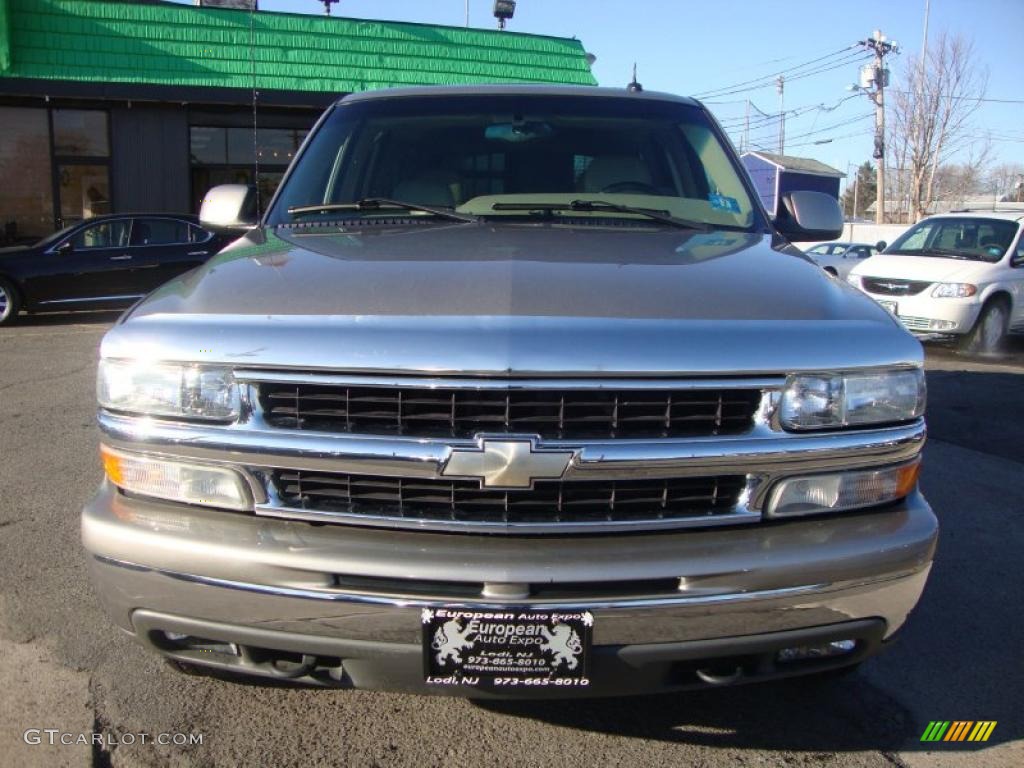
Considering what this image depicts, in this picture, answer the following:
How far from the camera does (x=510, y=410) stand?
2094 mm

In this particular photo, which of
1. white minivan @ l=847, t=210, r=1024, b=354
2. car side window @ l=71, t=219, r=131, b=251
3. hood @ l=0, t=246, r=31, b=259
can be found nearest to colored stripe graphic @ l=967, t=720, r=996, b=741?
white minivan @ l=847, t=210, r=1024, b=354

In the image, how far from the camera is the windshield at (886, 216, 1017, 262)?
11.6 m

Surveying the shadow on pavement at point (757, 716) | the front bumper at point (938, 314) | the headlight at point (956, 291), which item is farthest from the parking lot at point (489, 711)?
the headlight at point (956, 291)

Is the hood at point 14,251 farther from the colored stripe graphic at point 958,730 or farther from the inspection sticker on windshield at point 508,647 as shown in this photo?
the colored stripe graphic at point 958,730

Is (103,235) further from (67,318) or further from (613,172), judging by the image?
(613,172)

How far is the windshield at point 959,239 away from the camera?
11602 millimetres

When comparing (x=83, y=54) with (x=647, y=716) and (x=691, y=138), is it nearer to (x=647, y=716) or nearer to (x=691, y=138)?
(x=691, y=138)

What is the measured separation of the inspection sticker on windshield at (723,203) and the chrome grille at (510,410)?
151 centimetres

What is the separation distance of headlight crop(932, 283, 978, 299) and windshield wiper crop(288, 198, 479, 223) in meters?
9.29

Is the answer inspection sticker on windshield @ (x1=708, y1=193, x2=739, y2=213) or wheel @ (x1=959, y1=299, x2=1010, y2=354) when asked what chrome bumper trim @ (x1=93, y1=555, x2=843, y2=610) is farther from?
wheel @ (x1=959, y1=299, x2=1010, y2=354)

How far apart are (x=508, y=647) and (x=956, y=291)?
1047 centimetres

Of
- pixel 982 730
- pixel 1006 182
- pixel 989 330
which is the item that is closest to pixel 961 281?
pixel 989 330

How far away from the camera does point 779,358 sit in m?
2.17

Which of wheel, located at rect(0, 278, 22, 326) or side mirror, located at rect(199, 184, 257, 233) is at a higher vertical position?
side mirror, located at rect(199, 184, 257, 233)
